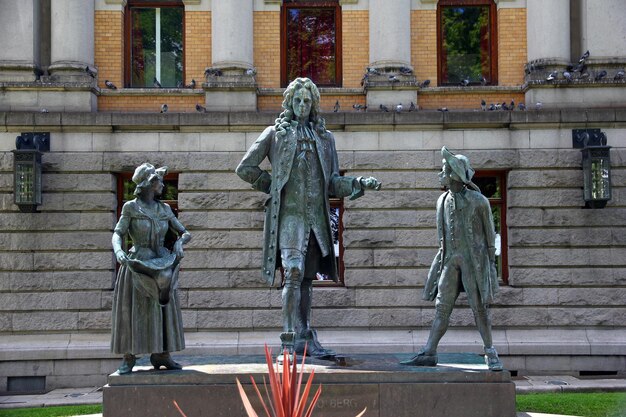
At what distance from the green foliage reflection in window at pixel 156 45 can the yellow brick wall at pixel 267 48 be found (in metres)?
1.61

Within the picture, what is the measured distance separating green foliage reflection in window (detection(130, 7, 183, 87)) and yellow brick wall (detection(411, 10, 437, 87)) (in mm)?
4791

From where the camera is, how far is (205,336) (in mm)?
18203

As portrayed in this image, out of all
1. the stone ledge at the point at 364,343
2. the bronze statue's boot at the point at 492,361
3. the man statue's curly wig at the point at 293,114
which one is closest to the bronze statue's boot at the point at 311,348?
the bronze statue's boot at the point at 492,361

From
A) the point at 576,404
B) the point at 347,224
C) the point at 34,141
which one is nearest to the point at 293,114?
the point at 576,404

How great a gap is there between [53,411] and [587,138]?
10.9 metres

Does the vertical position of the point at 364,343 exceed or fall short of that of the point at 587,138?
it falls short

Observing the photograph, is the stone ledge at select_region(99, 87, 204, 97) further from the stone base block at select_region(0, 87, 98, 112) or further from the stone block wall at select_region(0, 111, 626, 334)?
the stone block wall at select_region(0, 111, 626, 334)

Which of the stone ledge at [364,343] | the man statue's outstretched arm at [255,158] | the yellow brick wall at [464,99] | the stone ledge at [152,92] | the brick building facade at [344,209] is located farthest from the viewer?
the yellow brick wall at [464,99]

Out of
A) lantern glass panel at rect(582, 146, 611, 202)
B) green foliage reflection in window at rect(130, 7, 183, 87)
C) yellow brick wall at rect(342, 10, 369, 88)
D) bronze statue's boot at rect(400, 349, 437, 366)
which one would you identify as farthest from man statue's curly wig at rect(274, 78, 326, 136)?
green foliage reflection in window at rect(130, 7, 183, 87)

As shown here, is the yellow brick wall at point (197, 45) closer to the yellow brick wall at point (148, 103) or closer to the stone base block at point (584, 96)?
the yellow brick wall at point (148, 103)

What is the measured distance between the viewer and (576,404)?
13656mm

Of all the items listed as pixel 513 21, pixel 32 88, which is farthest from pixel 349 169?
pixel 32 88

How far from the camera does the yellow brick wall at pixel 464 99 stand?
63.6ft

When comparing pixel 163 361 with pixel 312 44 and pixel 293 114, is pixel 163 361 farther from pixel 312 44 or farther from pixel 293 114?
pixel 312 44
